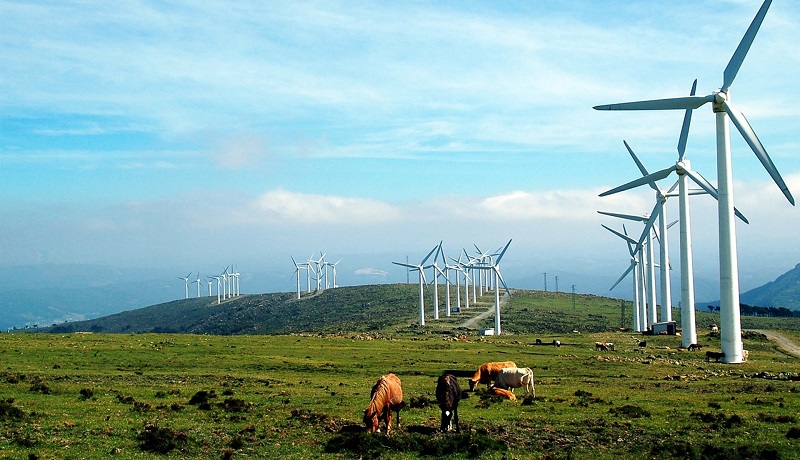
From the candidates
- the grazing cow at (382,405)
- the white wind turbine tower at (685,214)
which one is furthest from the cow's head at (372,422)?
the white wind turbine tower at (685,214)

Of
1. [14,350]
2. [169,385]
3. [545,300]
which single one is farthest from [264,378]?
[545,300]

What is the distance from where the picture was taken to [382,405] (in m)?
23.8

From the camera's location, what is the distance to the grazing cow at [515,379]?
34.1 metres

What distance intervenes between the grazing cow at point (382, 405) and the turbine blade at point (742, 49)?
136ft

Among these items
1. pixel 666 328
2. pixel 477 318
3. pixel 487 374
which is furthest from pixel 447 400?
pixel 477 318

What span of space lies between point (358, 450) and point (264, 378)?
2141cm

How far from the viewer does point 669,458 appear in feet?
68.3

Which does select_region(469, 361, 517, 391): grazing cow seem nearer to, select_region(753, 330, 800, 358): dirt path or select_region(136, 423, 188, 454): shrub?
select_region(136, 423, 188, 454): shrub

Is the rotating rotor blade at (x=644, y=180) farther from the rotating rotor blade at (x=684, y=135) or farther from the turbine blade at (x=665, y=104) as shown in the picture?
the turbine blade at (x=665, y=104)

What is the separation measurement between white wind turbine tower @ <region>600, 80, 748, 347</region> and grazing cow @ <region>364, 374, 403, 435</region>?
51086mm

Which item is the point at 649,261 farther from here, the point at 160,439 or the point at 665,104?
the point at 160,439

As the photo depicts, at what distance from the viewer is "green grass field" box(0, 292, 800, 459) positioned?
21906 millimetres

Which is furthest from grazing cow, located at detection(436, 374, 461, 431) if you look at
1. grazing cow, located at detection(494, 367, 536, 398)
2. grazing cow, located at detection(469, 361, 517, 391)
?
grazing cow, located at detection(469, 361, 517, 391)

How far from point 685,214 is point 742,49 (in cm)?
2005
